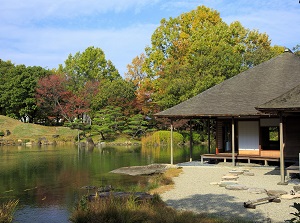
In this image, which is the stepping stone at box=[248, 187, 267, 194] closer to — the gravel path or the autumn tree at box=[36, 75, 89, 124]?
the gravel path

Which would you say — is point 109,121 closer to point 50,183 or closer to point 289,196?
point 50,183

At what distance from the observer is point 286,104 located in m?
15.0

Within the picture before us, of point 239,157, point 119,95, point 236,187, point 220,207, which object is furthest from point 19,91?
point 220,207

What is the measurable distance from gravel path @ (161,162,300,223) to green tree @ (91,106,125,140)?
2956 centimetres

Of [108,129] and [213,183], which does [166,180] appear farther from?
[108,129]

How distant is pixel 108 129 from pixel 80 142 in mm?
3771

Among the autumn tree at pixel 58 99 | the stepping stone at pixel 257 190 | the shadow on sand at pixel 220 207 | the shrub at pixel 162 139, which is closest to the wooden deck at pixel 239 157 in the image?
the stepping stone at pixel 257 190

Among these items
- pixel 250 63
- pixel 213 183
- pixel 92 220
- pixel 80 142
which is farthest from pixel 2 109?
pixel 92 220

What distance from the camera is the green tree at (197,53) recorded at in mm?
43219

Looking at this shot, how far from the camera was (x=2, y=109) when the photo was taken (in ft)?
200

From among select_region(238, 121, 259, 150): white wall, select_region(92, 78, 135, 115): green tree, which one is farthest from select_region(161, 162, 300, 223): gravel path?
select_region(92, 78, 135, 115): green tree

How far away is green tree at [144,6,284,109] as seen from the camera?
43.2m

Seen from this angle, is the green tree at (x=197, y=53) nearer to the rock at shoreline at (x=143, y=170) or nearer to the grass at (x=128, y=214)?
the rock at shoreline at (x=143, y=170)

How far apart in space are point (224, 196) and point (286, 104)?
465cm
